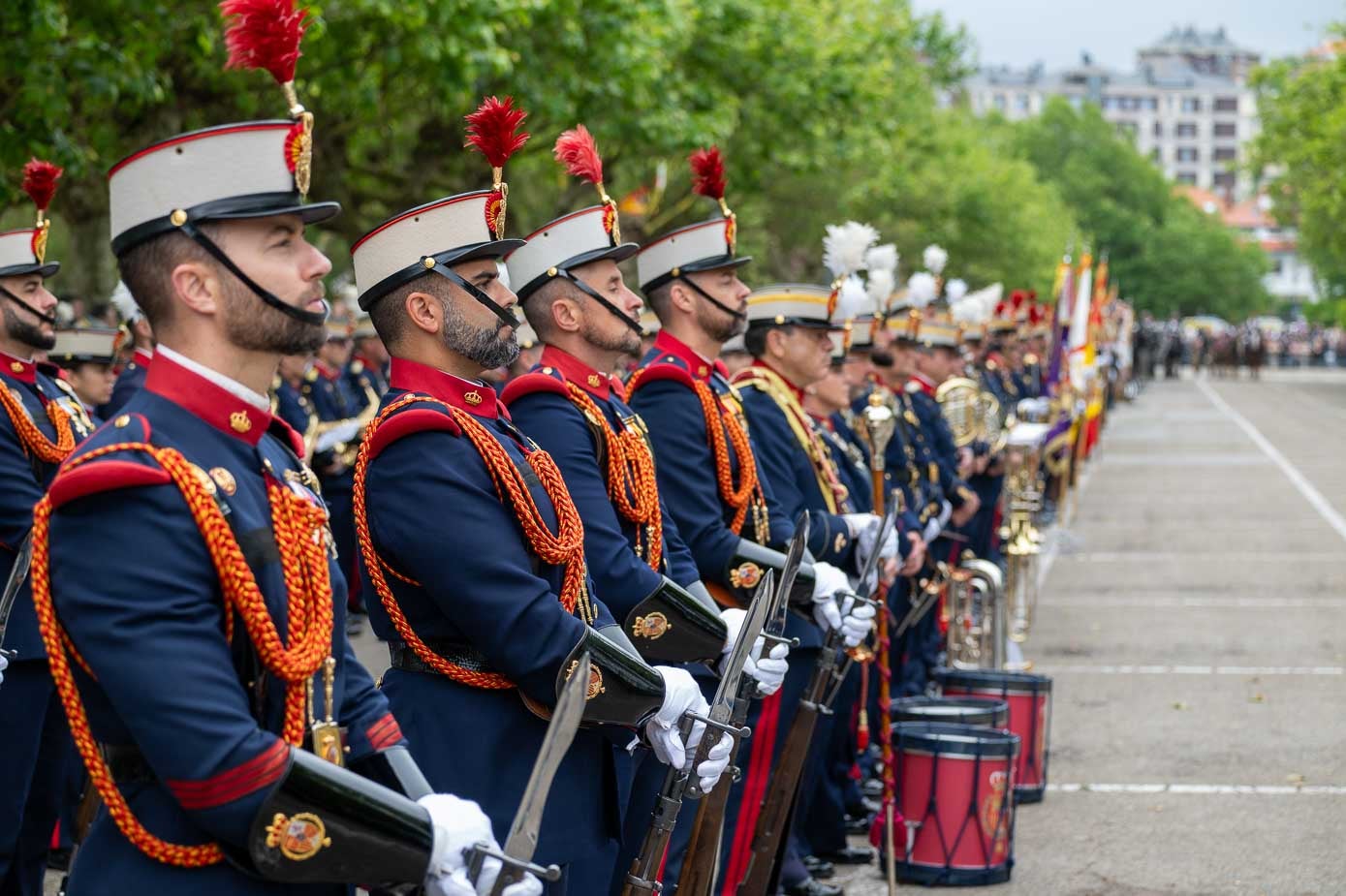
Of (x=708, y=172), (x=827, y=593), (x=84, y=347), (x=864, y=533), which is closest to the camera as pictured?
(x=827, y=593)

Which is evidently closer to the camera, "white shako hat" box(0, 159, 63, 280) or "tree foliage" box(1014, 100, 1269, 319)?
"white shako hat" box(0, 159, 63, 280)

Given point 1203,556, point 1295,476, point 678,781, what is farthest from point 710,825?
point 1295,476

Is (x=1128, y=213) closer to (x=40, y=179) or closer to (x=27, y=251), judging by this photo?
(x=27, y=251)

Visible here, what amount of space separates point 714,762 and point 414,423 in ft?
3.30

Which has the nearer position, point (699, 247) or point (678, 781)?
point (678, 781)

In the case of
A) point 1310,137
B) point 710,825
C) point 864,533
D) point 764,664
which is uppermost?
point 1310,137

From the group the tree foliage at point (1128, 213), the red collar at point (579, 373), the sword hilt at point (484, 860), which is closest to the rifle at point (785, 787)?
the red collar at point (579, 373)

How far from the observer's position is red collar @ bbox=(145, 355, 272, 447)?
9.63 ft

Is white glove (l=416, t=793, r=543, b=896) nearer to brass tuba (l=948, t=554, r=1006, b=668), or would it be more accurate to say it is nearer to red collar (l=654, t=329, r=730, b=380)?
red collar (l=654, t=329, r=730, b=380)

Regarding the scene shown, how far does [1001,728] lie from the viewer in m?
7.28

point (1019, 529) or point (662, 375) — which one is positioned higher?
point (662, 375)

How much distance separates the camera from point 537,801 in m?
2.91

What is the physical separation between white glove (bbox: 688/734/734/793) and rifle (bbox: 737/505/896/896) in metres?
1.48

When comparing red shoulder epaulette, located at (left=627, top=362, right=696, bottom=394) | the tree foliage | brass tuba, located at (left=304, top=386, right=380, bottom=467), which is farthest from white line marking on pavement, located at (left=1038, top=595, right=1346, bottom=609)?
the tree foliage
